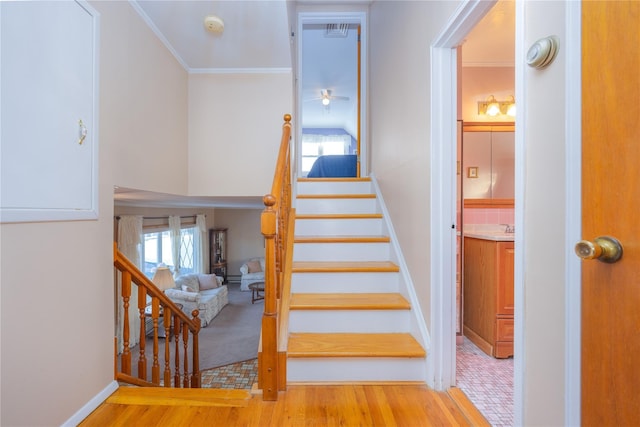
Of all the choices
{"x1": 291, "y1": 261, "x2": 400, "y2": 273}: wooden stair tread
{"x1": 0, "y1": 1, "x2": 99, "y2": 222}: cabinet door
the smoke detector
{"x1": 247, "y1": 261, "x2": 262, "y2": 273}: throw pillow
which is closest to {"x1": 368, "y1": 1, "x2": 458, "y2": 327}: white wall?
{"x1": 291, "y1": 261, "x2": 400, "y2": 273}: wooden stair tread

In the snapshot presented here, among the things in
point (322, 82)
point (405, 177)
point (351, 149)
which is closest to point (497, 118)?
point (405, 177)

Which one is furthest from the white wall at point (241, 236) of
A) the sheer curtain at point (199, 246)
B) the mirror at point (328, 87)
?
the mirror at point (328, 87)

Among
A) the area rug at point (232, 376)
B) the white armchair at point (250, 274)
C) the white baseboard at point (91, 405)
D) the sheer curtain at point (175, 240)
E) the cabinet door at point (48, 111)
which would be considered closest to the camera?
the cabinet door at point (48, 111)

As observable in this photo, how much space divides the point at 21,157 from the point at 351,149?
8.26 m

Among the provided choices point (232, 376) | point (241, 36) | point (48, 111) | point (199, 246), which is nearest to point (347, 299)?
point (48, 111)

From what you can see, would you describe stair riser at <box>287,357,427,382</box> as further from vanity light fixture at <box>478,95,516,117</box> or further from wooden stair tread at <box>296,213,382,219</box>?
vanity light fixture at <box>478,95,516,117</box>

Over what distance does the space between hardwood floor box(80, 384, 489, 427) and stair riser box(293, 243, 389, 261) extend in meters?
1.03

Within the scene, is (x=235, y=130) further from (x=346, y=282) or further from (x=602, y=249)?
(x=602, y=249)

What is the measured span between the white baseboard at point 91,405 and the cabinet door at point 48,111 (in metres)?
0.93

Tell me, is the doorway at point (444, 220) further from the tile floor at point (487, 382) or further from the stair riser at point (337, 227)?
the stair riser at point (337, 227)

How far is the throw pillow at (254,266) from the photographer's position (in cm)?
794

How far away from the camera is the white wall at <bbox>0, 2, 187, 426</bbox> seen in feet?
3.82

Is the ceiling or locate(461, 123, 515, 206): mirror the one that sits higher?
the ceiling

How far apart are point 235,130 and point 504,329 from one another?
2.74 meters
